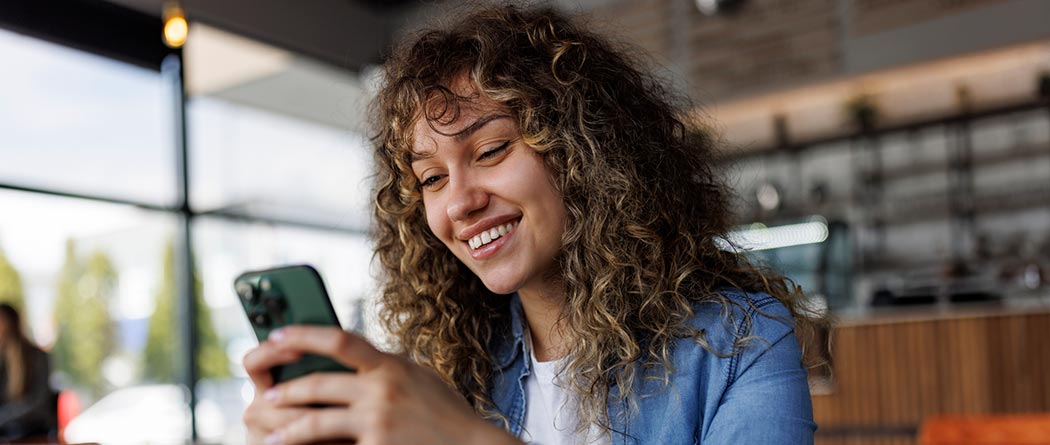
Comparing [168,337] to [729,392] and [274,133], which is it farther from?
[729,392]

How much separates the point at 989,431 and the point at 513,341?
111cm

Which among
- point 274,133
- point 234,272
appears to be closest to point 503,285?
point 234,272

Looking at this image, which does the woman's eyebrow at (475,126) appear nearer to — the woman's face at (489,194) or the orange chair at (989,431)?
the woman's face at (489,194)

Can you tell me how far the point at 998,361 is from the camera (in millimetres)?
4473

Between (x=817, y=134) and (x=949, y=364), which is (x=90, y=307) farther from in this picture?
(x=817, y=134)

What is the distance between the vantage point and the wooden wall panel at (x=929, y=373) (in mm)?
4438

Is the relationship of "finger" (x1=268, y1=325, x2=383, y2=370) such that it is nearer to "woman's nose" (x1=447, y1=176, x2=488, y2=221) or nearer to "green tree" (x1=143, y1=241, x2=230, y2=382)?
"woman's nose" (x1=447, y1=176, x2=488, y2=221)

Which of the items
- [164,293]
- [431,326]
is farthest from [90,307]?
[431,326]

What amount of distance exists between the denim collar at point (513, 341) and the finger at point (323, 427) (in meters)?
0.69

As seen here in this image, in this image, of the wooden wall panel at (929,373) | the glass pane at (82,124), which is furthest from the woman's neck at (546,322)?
the glass pane at (82,124)

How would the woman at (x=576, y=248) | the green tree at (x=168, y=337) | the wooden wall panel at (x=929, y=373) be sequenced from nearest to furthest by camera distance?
the woman at (x=576, y=248)
the wooden wall panel at (x=929, y=373)
the green tree at (x=168, y=337)

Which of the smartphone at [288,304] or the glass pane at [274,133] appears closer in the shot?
the smartphone at [288,304]

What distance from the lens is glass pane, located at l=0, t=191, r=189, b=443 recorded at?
5191mm

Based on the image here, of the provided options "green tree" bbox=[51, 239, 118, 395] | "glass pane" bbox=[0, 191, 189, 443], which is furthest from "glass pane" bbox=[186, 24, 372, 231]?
"green tree" bbox=[51, 239, 118, 395]
